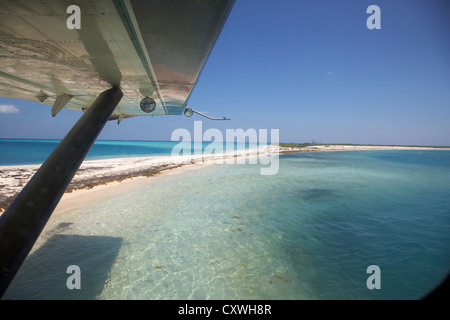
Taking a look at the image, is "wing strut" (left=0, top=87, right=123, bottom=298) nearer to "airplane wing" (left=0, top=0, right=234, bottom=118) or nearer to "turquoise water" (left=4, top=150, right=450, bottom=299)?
"airplane wing" (left=0, top=0, right=234, bottom=118)

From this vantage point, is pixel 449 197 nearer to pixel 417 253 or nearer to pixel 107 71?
pixel 417 253

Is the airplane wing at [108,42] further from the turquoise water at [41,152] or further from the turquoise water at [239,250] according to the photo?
the turquoise water at [41,152]

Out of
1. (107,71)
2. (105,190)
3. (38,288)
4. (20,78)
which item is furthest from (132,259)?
(105,190)

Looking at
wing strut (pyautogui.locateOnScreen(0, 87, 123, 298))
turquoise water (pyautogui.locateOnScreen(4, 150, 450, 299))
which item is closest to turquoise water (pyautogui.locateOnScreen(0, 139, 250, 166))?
turquoise water (pyautogui.locateOnScreen(4, 150, 450, 299))

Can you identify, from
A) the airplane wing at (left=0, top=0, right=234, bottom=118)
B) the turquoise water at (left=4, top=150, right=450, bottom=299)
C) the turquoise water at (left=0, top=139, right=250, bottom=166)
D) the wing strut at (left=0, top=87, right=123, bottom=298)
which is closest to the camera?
the airplane wing at (left=0, top=0, right=234, bottom=118)

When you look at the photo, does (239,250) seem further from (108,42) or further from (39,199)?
(108,42)

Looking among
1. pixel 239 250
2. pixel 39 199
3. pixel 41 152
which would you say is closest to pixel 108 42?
pixel 39 199

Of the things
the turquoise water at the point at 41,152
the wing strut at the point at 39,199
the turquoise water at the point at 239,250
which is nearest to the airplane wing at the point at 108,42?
the wing strut at the point at 39,199

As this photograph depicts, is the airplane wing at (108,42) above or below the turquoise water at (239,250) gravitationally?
above
